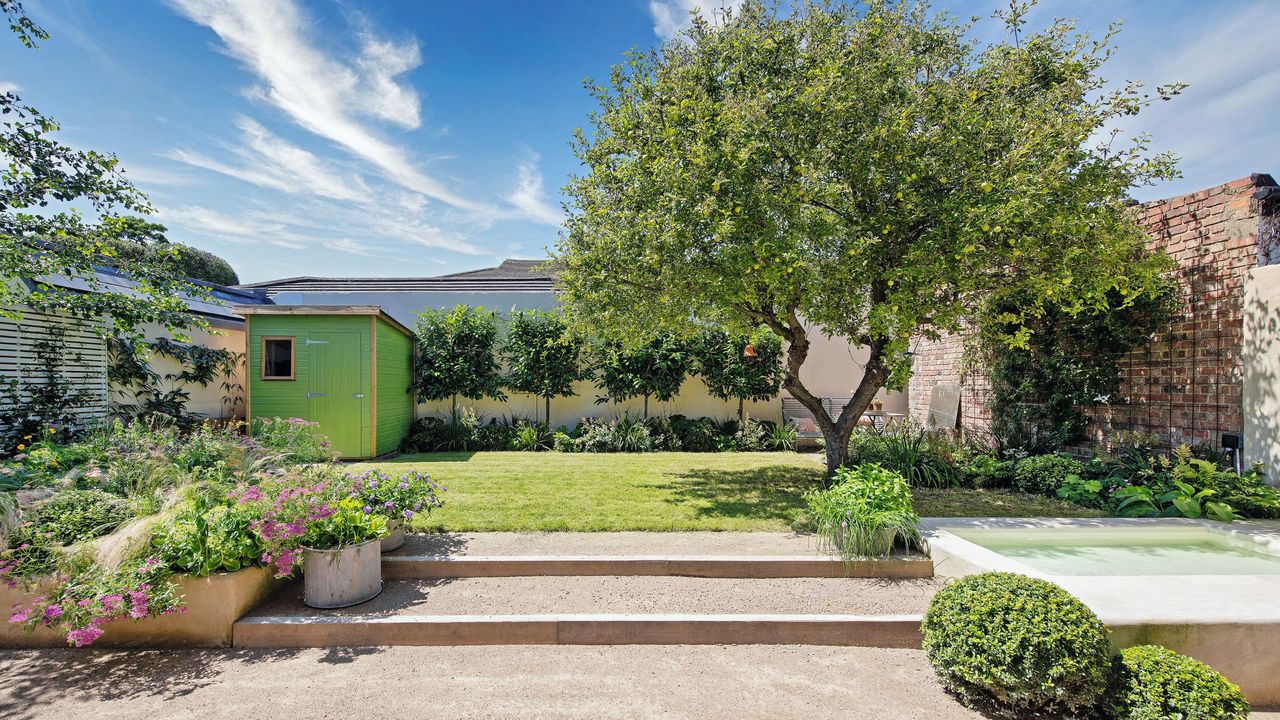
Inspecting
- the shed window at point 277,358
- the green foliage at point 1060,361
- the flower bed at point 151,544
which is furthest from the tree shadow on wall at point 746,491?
the shed window at point 277,358

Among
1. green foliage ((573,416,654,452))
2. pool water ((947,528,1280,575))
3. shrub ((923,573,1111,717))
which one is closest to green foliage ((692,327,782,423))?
green foliage ((573,416,654,452))

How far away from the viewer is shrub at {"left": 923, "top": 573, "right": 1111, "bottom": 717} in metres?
2.59

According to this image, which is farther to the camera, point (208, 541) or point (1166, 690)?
point (208, 541)

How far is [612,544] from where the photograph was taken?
4691mm

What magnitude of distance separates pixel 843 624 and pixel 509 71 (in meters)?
9.09

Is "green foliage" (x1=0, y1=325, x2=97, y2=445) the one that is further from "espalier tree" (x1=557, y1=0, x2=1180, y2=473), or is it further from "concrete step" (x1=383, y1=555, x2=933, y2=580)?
"espalier tree" (x1=557, y1=0, x2=1180, y2=473)

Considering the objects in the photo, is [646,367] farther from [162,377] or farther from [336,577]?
[162,377]

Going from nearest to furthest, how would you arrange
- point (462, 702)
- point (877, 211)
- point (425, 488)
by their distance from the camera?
point (462, 702)
point (425, 488)
point (877, 211)

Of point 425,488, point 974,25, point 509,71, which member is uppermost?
point 509,71

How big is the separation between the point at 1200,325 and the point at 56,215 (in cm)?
1311

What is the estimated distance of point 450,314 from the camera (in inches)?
454

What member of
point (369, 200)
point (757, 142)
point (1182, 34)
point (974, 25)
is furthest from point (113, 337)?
point (1182, 34)

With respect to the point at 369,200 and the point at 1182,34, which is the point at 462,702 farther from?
the point at 369,200

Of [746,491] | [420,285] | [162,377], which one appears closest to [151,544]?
[746,491]
